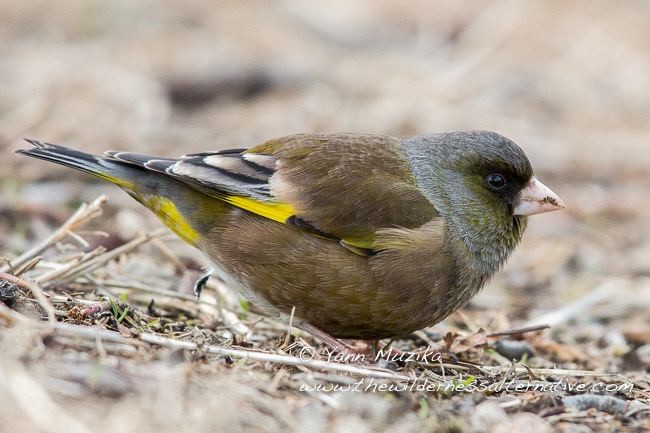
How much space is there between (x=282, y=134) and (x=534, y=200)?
14.6ft

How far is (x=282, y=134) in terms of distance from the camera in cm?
966

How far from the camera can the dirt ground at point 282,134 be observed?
3.79 metres

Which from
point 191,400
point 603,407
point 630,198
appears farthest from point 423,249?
point 630,198

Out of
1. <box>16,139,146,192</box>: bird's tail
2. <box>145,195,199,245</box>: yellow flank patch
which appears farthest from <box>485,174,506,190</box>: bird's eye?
<box>16,139,146,192</box>: bird's tail

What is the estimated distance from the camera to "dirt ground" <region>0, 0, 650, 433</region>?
379 cm

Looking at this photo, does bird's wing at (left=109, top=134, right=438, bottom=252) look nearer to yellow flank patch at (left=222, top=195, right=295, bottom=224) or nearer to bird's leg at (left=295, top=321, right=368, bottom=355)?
yellow flank patch at (left=222, top=195, right=295, bottom=224)

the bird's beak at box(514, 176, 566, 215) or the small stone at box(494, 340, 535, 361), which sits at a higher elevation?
the bird's beak at box(514, 176, 566, 215)

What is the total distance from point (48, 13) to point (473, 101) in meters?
6.37

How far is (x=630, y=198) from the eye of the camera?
31.4 feet

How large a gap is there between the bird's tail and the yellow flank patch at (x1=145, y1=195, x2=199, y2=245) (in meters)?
0.16

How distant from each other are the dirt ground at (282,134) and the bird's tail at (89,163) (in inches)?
8.8

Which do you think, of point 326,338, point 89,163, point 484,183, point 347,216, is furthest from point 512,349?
point 89,163

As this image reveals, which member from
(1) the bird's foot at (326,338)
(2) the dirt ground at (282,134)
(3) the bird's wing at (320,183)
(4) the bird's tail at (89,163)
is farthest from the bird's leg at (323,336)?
(4) the bird's tail at (89,163)

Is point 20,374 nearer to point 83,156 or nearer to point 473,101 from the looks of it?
point 83,156
